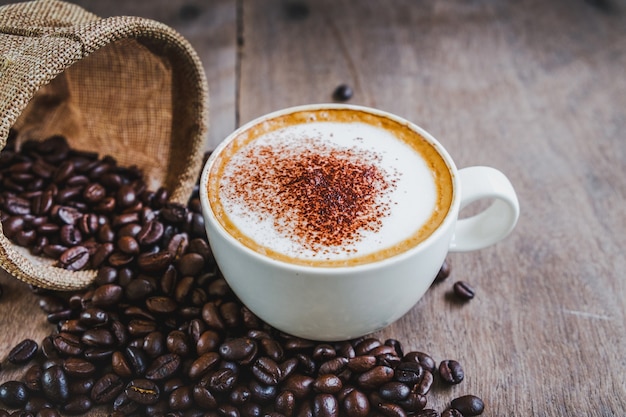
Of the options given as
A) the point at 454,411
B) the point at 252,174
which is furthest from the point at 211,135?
the point at 454,411

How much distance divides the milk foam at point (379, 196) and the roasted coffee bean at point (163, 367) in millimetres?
321

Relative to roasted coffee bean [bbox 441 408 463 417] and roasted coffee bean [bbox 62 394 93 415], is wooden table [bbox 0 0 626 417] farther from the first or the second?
roasted coffee bean [bbox 62 394 93 415]

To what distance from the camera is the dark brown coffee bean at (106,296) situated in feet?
5.04

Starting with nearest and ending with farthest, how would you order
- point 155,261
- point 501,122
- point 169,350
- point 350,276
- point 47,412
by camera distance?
point 350,276
point 47,412
point 169,350
point 155,261
point 501,122

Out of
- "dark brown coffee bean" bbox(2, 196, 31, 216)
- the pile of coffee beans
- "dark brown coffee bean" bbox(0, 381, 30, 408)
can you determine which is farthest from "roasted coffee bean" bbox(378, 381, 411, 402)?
"dark brown coffee bean" bbox(2, 196, 31, 216)

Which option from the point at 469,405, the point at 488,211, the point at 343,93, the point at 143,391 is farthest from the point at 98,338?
the point at 343,93

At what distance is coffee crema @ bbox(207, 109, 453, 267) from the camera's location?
4.25 feet

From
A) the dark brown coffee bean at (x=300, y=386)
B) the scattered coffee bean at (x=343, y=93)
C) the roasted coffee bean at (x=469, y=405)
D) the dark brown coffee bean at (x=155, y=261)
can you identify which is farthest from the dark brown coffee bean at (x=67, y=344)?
the scattered coffee bean at (x=343, y=93)

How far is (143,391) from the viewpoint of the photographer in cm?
135

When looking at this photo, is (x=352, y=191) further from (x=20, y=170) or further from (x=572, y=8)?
(x=572, y=8)

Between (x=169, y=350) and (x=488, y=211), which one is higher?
(x=488, y=211)

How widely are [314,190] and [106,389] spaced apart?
0.59 meters

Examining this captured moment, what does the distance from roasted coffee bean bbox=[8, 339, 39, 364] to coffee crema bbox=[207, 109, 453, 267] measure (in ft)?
1.73

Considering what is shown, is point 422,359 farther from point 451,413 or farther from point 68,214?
point 68,214
